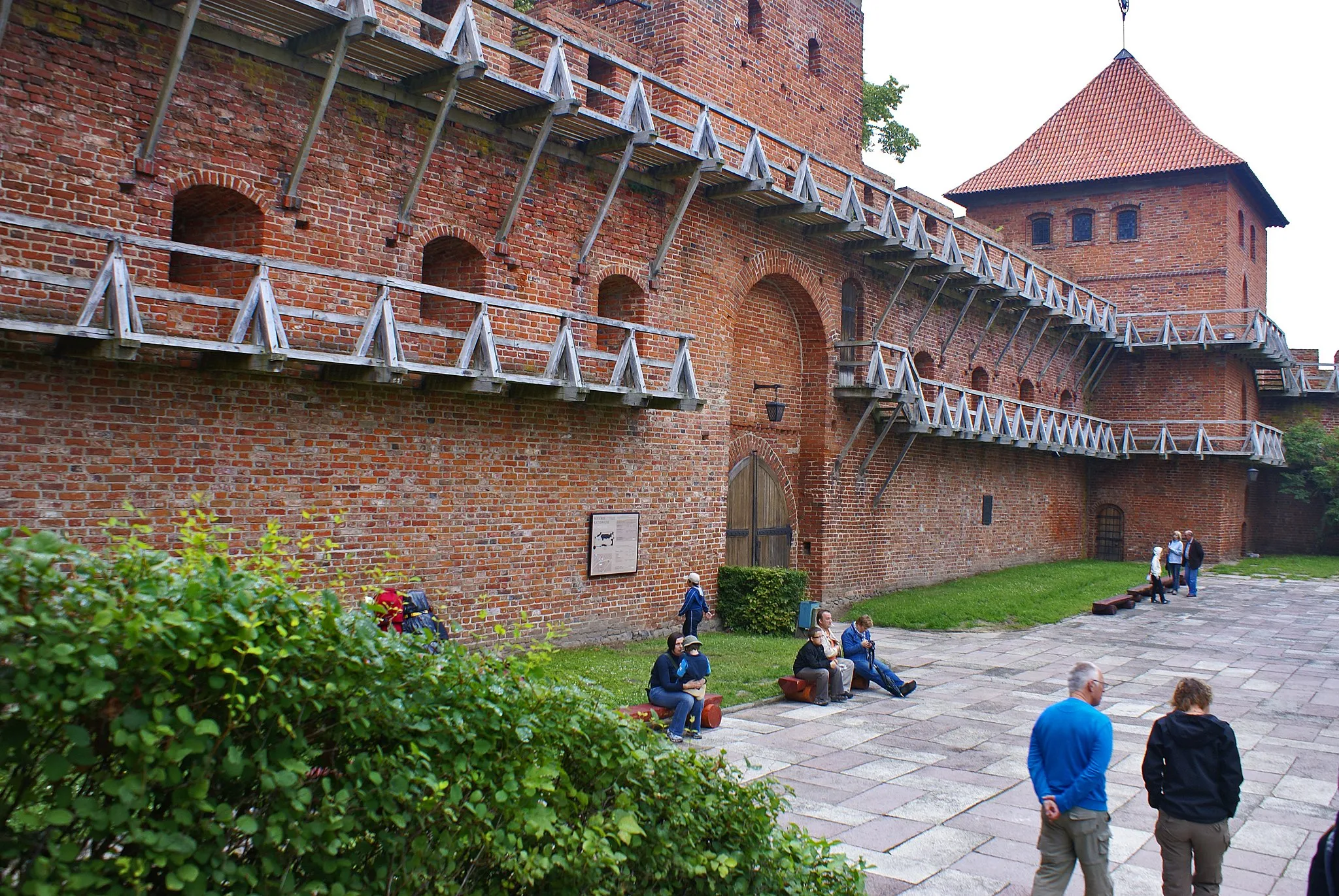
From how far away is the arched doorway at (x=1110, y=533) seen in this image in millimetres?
29844

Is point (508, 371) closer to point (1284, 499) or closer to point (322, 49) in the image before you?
point (322, 49)

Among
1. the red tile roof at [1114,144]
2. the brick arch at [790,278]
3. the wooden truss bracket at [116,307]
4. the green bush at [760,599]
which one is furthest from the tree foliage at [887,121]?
the wooden truss bracket at [116,307]

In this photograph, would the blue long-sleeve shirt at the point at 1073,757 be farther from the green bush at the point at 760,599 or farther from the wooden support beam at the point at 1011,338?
the wooden support beam at the point at 1011,338

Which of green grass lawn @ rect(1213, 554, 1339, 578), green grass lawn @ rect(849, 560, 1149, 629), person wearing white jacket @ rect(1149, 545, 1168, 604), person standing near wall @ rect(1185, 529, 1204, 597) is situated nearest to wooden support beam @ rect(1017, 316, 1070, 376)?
green grass lawn @ rect(849, 560, 1149, 629)

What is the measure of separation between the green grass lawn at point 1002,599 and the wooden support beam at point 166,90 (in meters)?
12.4

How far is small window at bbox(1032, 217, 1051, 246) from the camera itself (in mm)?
30406

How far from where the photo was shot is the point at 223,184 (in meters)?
9.46

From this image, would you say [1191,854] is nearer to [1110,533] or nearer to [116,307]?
[116,307]

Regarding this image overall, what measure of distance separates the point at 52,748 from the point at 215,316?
292 inches

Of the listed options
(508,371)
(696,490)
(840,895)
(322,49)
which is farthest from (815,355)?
(840,895)

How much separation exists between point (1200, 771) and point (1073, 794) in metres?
0.62

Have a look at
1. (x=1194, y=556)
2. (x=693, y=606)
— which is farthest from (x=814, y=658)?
(x=1194, y=556)

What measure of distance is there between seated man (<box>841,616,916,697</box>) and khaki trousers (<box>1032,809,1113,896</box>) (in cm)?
597

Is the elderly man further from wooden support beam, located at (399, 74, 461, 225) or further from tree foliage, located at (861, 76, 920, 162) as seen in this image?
tree foliage, located at (861, 76, 920, 162)
